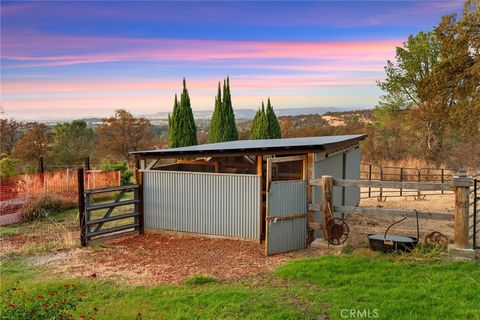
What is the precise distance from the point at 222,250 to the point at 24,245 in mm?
4600

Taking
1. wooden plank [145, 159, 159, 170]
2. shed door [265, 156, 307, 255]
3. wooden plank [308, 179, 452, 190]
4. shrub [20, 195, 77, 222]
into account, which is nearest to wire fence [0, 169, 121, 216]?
shrub [20, 195, 77, 222]

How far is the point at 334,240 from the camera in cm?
850

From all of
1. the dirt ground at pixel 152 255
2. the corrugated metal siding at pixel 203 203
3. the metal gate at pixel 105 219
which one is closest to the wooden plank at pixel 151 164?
the corrugated metal siding at pixel 203 203

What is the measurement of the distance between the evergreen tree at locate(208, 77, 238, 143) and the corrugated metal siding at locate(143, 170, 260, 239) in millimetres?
19892

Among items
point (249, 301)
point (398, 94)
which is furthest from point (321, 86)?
point (249, 301)

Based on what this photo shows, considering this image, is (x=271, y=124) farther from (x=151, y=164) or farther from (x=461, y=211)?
(x=461, y=211)

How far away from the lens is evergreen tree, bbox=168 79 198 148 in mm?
29469

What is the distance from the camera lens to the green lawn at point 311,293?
201 inches

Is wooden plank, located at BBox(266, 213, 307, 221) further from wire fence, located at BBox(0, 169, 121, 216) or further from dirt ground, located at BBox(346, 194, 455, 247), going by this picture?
wire fence, located at BBox(0, 169, 121, 216)

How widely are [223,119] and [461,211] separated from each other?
2420 centimetres

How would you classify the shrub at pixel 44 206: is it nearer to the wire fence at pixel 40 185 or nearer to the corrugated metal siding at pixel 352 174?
the wire fence at pixel 40 185

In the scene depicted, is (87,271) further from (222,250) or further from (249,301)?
(249,301)
